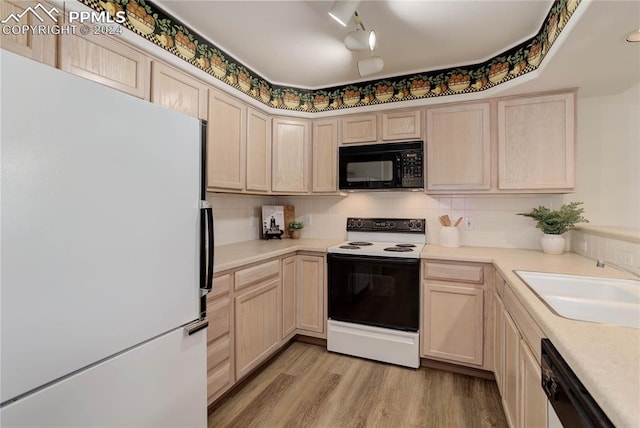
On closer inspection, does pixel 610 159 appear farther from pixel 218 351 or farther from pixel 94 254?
pixel 94 254

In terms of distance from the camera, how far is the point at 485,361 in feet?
7.12

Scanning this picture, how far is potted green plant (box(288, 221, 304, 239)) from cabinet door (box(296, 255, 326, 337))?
44cm

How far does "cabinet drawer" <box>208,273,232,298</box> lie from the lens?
1771mm

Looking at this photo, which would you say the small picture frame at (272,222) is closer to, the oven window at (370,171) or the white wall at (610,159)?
the oven window at (370,171)

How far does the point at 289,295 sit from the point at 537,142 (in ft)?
7.39

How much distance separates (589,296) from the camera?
4.68 feet

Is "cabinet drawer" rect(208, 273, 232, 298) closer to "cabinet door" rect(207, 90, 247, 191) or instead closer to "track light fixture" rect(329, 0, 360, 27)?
"cabinet door" rect(207, 90, 247, 191)

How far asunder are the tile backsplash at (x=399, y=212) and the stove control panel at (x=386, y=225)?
0.06 m

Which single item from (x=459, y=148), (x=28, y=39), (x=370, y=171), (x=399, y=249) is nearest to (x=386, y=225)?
(x=399, y=249)

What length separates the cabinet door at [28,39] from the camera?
1.16 meters

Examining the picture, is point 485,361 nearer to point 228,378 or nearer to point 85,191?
point 228,378


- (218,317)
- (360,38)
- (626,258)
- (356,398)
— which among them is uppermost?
(360,38)

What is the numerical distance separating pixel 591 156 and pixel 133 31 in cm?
313

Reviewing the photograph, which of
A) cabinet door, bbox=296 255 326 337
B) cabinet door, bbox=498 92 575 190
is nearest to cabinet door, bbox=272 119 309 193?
cabinet door, bbox=296 255 326 337
